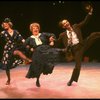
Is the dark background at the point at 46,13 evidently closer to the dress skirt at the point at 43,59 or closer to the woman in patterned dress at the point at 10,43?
the woman in patterned dress at the point at 10,43

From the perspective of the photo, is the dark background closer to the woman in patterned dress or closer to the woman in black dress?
the woman in patterned dress

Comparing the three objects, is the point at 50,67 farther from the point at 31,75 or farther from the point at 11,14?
the point at 11,14

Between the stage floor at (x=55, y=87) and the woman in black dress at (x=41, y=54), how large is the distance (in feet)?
1.36

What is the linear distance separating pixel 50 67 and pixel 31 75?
19.4 inches

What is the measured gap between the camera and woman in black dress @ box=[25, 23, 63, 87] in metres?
8.49

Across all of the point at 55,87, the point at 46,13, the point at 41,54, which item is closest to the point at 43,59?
the point at 41,54

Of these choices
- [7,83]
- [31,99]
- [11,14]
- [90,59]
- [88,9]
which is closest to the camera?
[31,99]

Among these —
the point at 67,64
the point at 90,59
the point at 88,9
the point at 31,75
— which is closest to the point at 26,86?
the point at 31,75

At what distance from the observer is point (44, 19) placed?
42.3 ft

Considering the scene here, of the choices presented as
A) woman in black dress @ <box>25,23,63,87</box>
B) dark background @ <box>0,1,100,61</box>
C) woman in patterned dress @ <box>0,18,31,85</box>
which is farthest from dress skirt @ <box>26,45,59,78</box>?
dark background @ <box>0,1,100,61</box>

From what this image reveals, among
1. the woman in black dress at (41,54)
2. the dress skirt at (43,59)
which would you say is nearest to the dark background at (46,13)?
the woman in black dress at (41,54)

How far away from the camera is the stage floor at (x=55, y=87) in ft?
25.4

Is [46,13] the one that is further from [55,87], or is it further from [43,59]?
[55,87]

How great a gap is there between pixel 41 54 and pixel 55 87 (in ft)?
2.78
